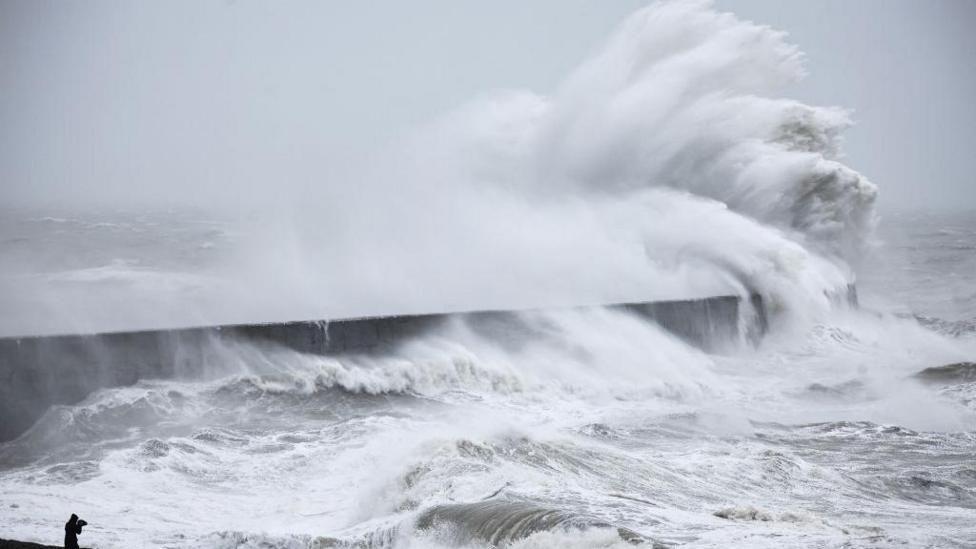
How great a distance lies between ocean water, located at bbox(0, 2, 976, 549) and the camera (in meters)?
7.51

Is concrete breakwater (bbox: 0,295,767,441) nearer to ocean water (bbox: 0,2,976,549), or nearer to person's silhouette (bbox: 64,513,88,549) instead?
ocean water (bbox: 0,2,976,549)

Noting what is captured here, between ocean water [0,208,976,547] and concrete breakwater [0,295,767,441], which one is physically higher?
concrete breakwater [0,295,767,441]

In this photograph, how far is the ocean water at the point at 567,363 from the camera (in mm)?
7512

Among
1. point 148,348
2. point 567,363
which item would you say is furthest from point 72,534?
point 567,363

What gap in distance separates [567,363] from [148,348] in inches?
201

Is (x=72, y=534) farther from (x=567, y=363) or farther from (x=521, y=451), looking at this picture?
(x=567, y=363)

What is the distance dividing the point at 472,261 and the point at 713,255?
Result: 4.02 meters

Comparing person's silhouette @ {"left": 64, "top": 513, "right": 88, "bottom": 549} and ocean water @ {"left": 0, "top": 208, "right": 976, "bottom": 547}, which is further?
ocean water @ {"left": 0, "top": 208, "right": 976, "bottom": 547}

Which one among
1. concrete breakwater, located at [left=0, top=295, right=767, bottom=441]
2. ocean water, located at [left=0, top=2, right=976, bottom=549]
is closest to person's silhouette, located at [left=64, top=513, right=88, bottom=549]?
ocean water, located at [left=0, top=2, right=976, bottom=549]

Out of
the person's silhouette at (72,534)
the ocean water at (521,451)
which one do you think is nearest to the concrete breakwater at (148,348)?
the ocean water at (521,451)

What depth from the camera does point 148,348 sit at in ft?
37.0

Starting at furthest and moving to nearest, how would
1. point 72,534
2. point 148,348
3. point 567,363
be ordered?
point 567,363
point 148,348
point 72,534

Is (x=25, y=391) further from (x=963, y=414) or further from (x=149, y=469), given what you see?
(x=963, y=414)

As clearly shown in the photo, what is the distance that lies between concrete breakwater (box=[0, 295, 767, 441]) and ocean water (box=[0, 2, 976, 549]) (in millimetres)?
189
